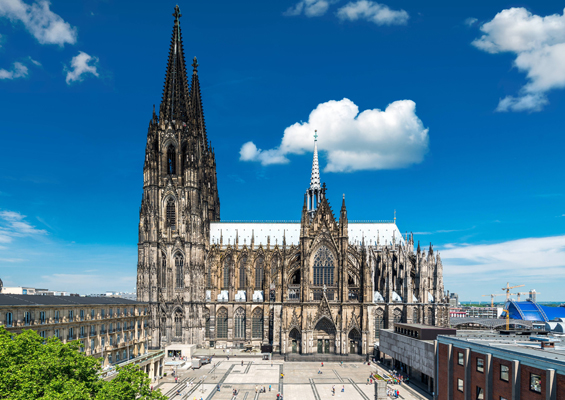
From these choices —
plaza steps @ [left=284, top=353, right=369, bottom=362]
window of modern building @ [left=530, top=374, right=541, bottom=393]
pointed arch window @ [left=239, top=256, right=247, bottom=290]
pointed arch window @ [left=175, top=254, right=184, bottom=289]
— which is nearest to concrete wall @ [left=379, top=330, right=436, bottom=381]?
plaza steps @ [left=284, top=353, right=369, bottom=362]

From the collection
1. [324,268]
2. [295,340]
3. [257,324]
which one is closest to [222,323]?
[257,324]

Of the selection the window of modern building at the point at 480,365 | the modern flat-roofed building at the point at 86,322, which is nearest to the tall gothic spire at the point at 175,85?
the modern flat-roofed building at the point at 86,322

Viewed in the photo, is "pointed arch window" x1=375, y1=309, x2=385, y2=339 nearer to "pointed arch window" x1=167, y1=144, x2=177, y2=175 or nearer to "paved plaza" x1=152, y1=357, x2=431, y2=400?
"paved plaza" x1=152, y1=357, x2=431, y2=400

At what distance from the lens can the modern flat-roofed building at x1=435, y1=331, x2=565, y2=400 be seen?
3285 centimetres

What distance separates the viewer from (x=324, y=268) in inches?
3455

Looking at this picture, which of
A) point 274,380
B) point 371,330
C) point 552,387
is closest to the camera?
point 552,387

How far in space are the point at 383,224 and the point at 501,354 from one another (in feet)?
213

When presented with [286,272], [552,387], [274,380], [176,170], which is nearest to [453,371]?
[552,387]

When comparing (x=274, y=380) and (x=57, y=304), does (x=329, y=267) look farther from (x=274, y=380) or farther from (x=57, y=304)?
(x=57, y=304)

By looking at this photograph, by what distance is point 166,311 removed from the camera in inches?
3457

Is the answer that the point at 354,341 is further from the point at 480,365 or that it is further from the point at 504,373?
the point at 504,373

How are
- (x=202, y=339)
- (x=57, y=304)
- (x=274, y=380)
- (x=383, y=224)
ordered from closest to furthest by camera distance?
(x=57, y=304), (x=274, y=380), (x=202, y=339), (x=383, y=224)

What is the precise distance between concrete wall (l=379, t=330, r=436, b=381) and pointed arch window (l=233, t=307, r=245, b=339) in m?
29.1

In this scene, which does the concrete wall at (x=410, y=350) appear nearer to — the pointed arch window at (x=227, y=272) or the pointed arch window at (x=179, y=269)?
the pointed arch window at (x=227, y=272)
